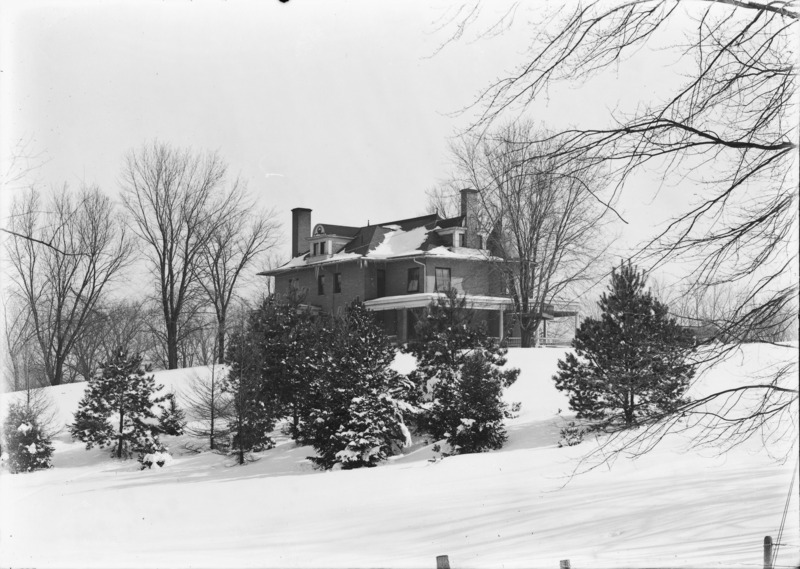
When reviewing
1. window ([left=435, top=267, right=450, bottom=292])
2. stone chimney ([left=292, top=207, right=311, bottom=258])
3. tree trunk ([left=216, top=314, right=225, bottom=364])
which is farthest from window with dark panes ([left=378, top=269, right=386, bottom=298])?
tree trunk ([left=216, top=314, right=225, bottom=364])

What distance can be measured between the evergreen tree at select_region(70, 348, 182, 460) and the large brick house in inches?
426

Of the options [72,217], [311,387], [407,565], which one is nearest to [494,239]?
[311,387]

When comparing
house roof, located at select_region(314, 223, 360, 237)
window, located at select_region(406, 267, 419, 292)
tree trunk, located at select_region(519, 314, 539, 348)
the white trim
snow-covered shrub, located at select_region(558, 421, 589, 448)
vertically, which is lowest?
snow-covered shrub, located at select_region(558, 421, 589, 448)

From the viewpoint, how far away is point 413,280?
Answer: 127 ft

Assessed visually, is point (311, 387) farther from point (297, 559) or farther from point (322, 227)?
point (322, 227)

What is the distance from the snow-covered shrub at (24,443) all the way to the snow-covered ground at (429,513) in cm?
123

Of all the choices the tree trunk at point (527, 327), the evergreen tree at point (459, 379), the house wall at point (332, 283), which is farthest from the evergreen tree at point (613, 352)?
the house wall at point (332, 283)

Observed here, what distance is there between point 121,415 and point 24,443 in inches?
137

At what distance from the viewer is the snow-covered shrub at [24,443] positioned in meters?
24.4

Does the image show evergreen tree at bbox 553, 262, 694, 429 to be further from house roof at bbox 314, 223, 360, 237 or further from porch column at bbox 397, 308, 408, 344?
house roof at bbox 314, 223, 360, 237

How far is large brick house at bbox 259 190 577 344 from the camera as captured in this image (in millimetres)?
37875

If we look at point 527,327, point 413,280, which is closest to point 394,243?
point 413,280

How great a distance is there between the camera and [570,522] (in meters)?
12.5

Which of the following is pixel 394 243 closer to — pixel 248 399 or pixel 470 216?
pixel 470 216
